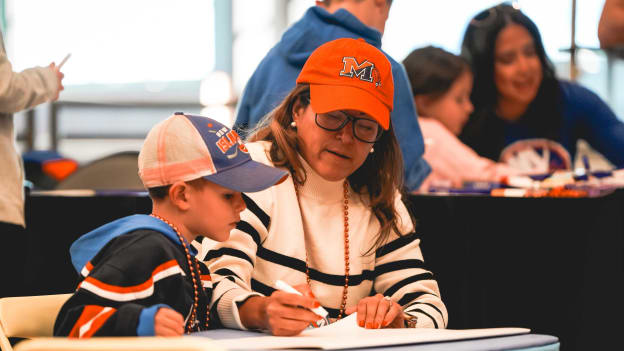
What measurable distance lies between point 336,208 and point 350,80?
315 millimetres

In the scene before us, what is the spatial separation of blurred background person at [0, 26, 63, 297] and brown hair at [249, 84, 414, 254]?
697mm

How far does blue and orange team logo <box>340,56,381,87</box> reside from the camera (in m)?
1.61

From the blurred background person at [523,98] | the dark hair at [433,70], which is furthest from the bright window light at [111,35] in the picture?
the blurred background person at [523,98]

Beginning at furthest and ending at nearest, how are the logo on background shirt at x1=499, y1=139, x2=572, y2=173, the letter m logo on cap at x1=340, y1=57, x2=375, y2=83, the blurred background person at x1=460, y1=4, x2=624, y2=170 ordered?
the blurred background person at x1=460, y1=4, x2=624, y2=170 → the logo on background shirt at x1=499, y1=139, x2=572, y2=173 → the letter m logo on cap at x1=340, y1=57, x2=375, y2=83

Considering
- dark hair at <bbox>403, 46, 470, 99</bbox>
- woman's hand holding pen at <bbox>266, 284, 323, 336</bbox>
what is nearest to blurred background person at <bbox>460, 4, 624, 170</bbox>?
dark hair at <bbox>403, 46, 470, 99</bbox>

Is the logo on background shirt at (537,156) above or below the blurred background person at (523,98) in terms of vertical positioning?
below

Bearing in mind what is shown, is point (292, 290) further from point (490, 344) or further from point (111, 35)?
point (111, 35)

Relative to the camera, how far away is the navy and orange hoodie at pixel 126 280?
3.42 ft

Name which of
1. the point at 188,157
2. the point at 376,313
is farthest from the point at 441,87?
the point at 188,157

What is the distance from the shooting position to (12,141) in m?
2.10

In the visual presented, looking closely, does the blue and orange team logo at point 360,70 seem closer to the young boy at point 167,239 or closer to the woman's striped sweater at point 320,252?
the woman's striped sweater at point 320,252

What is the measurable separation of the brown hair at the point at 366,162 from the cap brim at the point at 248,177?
293 millimetres

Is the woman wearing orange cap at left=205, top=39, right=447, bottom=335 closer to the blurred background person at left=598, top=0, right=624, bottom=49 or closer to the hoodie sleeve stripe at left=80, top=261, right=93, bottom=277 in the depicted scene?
the hoodie sleeve stripe at left=80, top=261, right=93, bottom=277

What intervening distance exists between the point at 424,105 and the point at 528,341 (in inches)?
97.2
